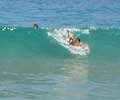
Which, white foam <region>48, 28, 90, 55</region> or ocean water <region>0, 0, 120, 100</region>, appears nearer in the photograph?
ocean water <region>0, 0, 120, 100</region>

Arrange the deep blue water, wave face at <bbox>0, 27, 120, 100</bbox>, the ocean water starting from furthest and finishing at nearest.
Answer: the deep blue water
the ocean water
wave face at <bbox>0, 27, 120, 100</bbox>

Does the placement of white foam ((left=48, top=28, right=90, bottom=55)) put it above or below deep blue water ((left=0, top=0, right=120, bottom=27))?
below

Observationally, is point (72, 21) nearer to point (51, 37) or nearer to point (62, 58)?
point (51, 37)

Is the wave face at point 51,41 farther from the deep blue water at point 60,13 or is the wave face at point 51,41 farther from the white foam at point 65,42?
the deep blue water at point 60,13

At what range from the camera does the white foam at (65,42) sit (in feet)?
65.3

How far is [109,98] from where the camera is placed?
13.1 metres

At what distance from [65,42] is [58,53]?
6.45 ft

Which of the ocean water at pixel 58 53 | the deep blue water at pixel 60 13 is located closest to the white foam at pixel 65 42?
the ocean water at pixel 58 53

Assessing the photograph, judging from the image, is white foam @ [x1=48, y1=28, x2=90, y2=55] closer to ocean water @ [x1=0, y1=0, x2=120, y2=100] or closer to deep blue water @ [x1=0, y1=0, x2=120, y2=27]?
ocean water @ [x1=0, y1=0, x2=120, y2=100]

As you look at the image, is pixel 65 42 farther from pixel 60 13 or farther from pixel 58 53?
pixel 60 13

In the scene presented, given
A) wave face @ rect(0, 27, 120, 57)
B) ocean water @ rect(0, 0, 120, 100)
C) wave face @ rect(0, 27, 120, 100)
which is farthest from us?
wave face @ rect(0, 27, 120, 57)

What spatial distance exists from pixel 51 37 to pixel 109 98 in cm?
1096

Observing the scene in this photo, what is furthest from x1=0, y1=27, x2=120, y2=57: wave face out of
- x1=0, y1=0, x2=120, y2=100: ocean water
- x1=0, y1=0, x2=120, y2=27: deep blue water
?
x1=0, y1=0, x2=120, y2=27: deep blue water

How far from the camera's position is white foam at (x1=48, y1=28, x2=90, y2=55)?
784 inches
